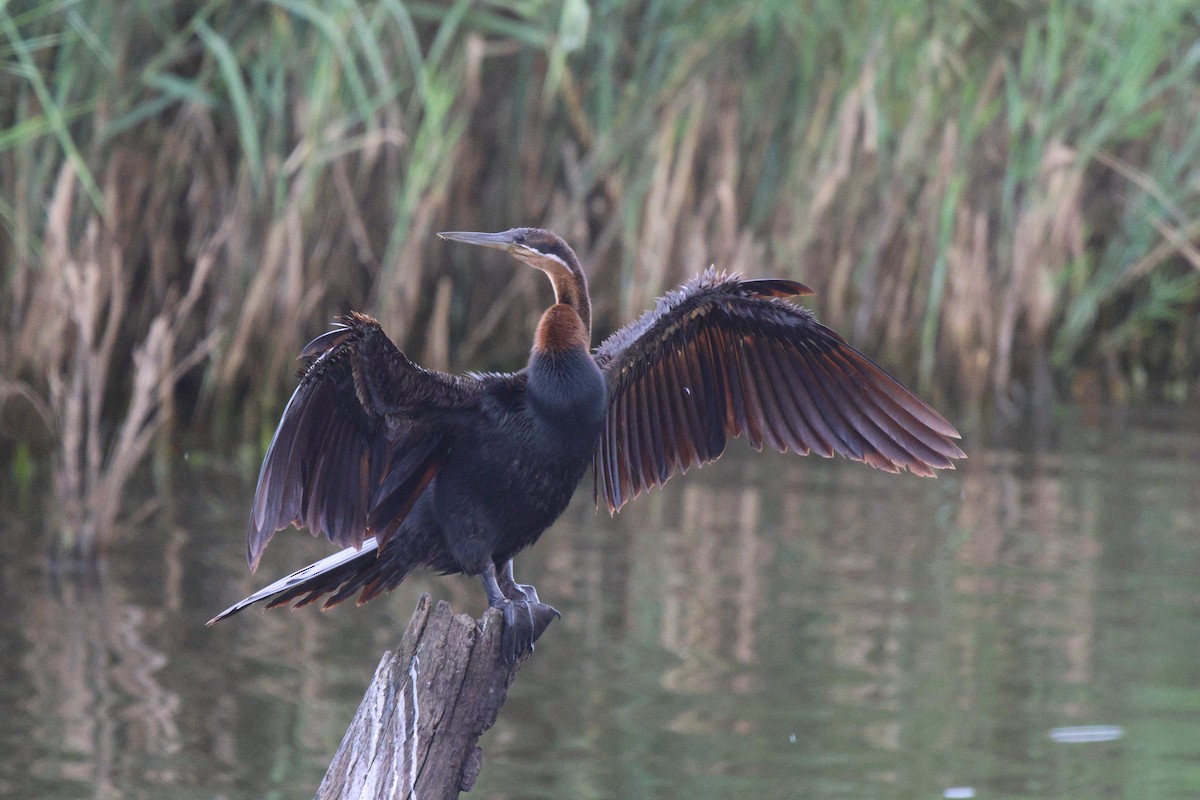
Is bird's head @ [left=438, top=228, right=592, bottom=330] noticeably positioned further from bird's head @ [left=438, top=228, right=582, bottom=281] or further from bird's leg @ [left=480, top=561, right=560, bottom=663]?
bird's leg @ [left=480, top=561, right=560, bottom=663]

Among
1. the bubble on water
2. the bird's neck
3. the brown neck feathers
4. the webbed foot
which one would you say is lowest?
the bubble on water

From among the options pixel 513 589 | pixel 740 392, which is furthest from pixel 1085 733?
pixel 513 589

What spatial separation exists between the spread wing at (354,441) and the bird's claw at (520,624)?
0.29 meters

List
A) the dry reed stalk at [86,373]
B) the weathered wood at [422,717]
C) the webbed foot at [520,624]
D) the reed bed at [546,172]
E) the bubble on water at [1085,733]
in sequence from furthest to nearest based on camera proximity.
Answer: the reed bed at [546,172], the dry reed stalk at [86,373], the bubble on water at [1085,733], the webbed foot at [520,624], the weathered wood at [422,717]

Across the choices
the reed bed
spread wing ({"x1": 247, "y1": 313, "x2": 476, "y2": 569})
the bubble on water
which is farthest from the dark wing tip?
the reed bed

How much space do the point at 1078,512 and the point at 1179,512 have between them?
1.31 ft

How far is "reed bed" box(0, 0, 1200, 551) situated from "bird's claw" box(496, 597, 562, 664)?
115 inches

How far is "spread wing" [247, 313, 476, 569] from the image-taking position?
2.85 meters

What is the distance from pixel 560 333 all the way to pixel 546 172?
4.70 m

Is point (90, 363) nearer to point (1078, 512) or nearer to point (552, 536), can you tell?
point (552, 536)

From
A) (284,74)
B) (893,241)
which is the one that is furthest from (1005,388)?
(284,74)

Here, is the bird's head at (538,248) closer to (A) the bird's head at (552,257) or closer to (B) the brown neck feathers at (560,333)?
(A) the bird's head at (552,257)

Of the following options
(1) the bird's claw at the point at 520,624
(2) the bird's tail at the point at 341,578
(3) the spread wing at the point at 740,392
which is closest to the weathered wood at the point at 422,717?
(1) the bird's claw at the point at 520,624

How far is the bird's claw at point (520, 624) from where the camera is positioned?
2.78 metres
